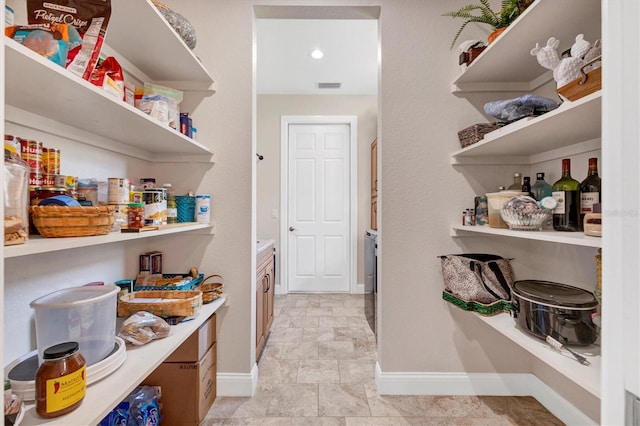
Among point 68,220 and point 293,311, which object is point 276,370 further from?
point 68,220

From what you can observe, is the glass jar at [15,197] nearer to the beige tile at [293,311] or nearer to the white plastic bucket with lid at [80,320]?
the white plastic bucket with lid at [80,320]

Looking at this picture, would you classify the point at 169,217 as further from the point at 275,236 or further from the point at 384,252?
the point at 275,236

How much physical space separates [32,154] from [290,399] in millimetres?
1696

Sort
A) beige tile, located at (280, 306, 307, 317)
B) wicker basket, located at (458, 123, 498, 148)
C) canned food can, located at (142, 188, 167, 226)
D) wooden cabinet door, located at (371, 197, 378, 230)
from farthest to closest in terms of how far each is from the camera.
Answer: wooden cabinet door, located at (371, 197, 378, 230) → beige tile, located at (280, 306, 307, 317) → wicker basket, located at (458, 123, 498, 148) → canned food can, located at (142, 188, 167, 226)

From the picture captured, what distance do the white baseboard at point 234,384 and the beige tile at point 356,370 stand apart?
599 millimetres

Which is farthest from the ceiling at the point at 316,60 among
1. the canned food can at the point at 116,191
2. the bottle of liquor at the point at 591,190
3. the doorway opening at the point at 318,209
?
the canned food can at the point at 116,191

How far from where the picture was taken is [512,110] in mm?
1305

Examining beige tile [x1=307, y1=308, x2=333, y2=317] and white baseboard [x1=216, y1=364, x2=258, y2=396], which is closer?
white baseboard [x1=216, y1=364, x2=258, y2=396]

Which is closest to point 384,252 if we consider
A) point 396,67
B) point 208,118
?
point 396,67

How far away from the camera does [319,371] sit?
6.48 ft

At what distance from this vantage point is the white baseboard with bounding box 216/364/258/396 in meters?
1.72

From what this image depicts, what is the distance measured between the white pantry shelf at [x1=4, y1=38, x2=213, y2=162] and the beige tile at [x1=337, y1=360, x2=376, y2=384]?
69.2 inches

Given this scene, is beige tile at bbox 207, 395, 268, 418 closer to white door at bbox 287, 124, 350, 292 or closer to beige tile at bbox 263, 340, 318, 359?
beige tile at bbox 263, 340, 318, 359

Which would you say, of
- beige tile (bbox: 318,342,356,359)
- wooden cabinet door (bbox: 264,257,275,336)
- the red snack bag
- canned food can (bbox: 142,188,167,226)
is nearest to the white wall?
wooden cabinet door (bbox: 264,257,275,336)
